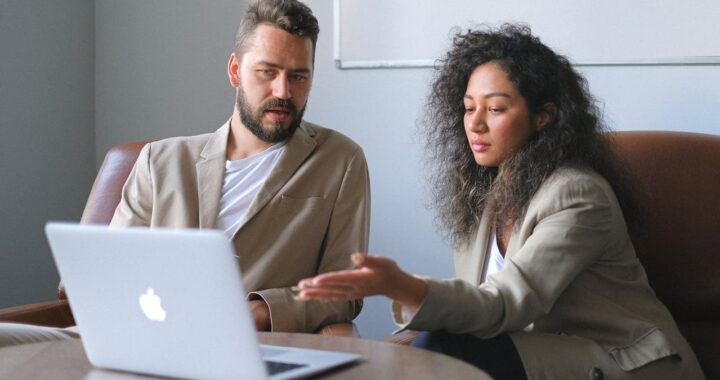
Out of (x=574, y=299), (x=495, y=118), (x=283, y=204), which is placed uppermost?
(x=495, y=118)

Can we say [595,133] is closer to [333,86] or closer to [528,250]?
[528,250]

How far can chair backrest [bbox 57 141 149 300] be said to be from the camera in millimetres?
2762

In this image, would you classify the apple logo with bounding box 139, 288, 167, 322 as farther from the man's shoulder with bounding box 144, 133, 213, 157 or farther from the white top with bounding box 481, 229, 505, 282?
the man's shoulder with bounding box 144, 133, 213, 157

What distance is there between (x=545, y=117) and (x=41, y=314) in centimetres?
130

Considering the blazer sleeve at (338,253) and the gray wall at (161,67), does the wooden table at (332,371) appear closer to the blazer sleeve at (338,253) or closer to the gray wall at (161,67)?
the blazer sleeve at (338,253)

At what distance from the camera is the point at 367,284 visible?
159cm

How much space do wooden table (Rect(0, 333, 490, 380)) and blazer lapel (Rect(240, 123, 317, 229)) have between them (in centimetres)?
67

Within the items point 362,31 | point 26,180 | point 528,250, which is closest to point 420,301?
point 528,250

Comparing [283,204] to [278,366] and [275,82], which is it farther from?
[278,366]

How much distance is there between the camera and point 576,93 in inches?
89.1

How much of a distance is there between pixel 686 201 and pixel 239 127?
108 cm

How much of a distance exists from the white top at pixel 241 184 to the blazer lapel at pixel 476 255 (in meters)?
0.52

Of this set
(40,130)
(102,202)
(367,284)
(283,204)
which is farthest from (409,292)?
(40,130)

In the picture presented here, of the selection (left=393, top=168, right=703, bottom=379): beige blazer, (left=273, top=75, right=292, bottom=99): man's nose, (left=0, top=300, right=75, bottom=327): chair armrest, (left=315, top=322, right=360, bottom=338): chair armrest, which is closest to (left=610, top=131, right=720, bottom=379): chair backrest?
(left=393, top=168, right=703, bottom=379): beige blazer
